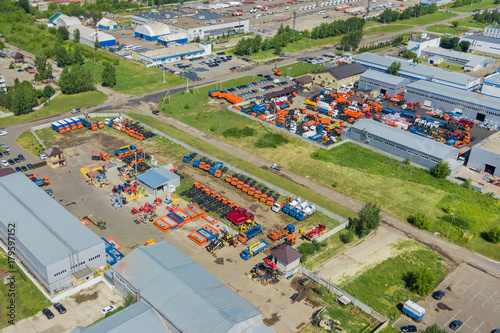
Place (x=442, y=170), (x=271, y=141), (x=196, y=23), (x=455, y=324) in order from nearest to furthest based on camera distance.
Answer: (x=455, y=324), (x=442, y=170), (x=271, y=141), (x=196, y=23)

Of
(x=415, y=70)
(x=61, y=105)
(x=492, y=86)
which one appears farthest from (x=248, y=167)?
(x=492, y=86)

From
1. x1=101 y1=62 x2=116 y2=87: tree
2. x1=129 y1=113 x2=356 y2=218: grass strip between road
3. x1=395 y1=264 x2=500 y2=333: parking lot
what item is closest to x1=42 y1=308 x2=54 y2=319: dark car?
x1=395 y1=264 x2=500 y2=333: parking lot

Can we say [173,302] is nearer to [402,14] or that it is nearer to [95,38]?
[95,38]

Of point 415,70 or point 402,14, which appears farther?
point 402,14

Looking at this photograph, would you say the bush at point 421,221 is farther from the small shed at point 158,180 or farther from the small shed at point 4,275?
the small shed at point 4,275

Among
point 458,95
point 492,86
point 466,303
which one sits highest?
point 492,86

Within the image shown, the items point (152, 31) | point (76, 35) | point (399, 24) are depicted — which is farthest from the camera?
point (399, 24)

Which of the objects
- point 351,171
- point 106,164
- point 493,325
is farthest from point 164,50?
point 493,325
